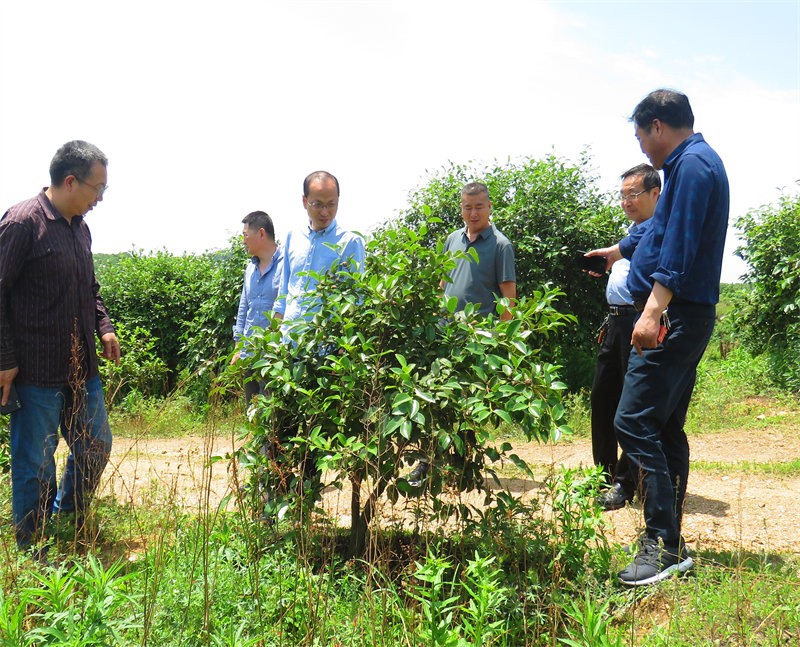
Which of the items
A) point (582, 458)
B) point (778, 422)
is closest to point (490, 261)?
point (582, 458)

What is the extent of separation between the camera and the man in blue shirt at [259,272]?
5.18m

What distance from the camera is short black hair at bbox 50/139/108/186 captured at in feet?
12.1

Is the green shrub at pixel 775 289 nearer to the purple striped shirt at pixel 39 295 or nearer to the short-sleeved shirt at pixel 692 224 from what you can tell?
the short-sleeved shirt at pixel 692 224

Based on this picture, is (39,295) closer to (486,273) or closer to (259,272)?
(259,272)

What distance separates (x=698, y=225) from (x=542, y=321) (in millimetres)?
832

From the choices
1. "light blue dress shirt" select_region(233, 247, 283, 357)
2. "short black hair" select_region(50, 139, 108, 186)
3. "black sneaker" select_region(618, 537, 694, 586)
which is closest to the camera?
"black sneaker" select_region(618, 537, 694, 586)

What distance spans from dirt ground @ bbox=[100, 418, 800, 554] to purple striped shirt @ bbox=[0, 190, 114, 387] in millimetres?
664

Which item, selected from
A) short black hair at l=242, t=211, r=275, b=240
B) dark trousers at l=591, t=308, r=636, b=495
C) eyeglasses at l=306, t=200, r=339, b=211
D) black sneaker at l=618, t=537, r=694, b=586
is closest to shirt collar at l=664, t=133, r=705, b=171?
dark trousers at l=591, t=308, r=636, b=495

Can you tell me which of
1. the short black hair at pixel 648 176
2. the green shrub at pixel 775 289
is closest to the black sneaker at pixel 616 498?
the short black hair at pixel 648 176

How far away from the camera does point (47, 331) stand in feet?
11.9

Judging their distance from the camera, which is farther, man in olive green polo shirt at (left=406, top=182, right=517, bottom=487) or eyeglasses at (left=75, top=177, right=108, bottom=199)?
man in olive green polo shirt at (left=406, top=182, right=517, bottom=487)

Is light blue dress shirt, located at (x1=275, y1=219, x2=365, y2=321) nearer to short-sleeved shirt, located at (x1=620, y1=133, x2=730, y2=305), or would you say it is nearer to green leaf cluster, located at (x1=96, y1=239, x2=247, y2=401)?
short-sleeved shirt, located at (x1=620, y1=133, x2=730, y2=305)

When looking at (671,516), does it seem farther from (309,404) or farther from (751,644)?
(309,404)

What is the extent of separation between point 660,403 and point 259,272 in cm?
321
